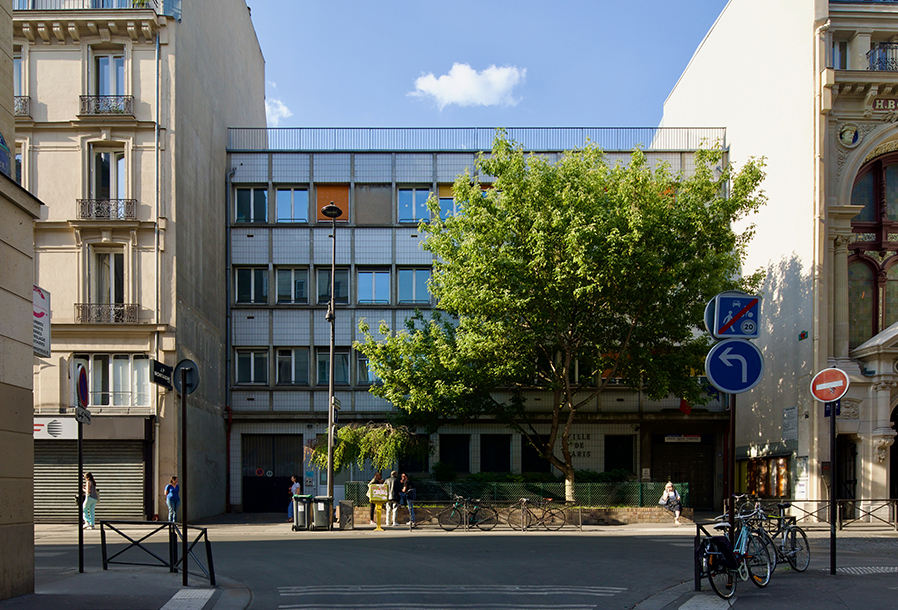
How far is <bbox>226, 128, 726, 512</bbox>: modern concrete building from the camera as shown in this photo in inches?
1214

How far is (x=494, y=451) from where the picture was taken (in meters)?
31.4

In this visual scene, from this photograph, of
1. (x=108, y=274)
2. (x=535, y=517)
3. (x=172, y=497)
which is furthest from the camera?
(x=108, y=274)

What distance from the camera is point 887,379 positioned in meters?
24.1

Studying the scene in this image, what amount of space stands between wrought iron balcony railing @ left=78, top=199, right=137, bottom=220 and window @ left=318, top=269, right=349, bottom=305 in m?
8.10

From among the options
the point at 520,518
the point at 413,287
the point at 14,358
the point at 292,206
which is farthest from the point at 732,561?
the point at 292,206

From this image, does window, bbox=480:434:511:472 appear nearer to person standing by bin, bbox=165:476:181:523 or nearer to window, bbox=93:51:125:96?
person standing by bin, bbox=165:476:181:523

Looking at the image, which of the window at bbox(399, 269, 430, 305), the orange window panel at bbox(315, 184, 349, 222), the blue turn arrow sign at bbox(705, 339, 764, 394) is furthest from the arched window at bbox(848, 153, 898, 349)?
the blue turn arrow sign at bbox(705, 339, 764, 394)

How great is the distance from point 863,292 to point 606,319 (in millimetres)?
9361

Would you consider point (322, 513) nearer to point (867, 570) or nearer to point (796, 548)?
point (796, 548)

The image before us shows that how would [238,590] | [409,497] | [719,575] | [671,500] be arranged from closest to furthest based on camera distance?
[719,575], [238,590], [409,497], [671,500]

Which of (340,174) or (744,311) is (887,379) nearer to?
(744,311)

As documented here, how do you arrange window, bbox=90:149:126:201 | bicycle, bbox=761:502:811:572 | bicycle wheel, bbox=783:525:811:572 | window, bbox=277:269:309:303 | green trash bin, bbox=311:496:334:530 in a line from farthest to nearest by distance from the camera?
window, bbox=277:269:309:303 < window, bbox=90:149:126:201 < green trash bin, bbox=311:496:334:530 < bicycle wheel, bbox=783:525:811:572 < bicycle, bbox=761:502:811:572

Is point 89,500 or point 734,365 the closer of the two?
point 734,365

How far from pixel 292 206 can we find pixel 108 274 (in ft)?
27.1
